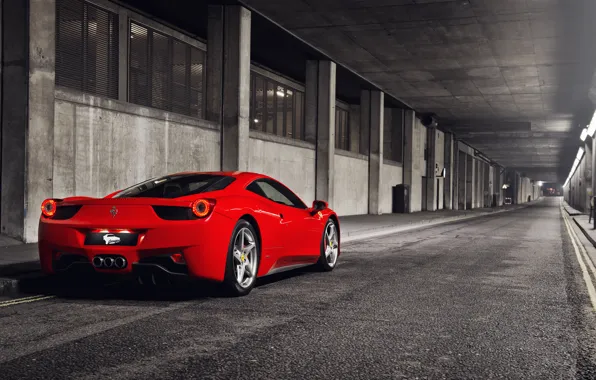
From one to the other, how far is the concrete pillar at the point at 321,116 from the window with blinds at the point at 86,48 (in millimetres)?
9341

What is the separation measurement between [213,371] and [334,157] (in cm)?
2185

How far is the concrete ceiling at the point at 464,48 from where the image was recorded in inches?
681

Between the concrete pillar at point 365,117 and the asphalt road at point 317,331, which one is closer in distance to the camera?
the asphalt road at point 317,331

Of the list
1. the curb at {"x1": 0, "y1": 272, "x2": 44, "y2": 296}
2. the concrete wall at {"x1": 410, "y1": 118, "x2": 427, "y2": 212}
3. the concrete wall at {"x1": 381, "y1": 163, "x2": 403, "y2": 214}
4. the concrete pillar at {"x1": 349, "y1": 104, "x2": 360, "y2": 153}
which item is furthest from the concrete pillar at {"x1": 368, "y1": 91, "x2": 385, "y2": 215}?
the curb at {"x1": 0, "y1": 272, "x2": 44, "y2": 296}

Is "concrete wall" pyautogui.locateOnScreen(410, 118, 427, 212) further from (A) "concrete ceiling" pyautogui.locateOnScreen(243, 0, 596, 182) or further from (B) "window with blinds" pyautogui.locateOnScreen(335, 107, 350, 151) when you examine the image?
(B) "window with blinds" pyautogui.locateOnScreen(335, 107, 350, 151)

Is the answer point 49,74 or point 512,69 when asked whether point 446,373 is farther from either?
point 512,69

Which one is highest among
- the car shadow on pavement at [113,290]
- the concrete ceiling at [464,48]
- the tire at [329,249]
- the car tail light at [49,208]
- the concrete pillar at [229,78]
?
the concrete ceiling at [464,48]

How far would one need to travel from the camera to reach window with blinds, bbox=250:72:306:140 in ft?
83.9

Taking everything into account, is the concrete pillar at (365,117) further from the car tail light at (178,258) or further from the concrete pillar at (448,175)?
the car tail light at (178,258)

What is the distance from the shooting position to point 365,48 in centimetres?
2236

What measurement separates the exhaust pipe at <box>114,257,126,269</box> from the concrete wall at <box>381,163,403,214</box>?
27.4m

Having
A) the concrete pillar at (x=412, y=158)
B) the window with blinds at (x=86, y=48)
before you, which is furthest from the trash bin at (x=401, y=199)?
the window with blinds at (x=86, y=48)

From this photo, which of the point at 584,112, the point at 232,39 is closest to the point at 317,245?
the point at 232,39

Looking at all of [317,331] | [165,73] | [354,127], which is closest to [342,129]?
[354,127]
